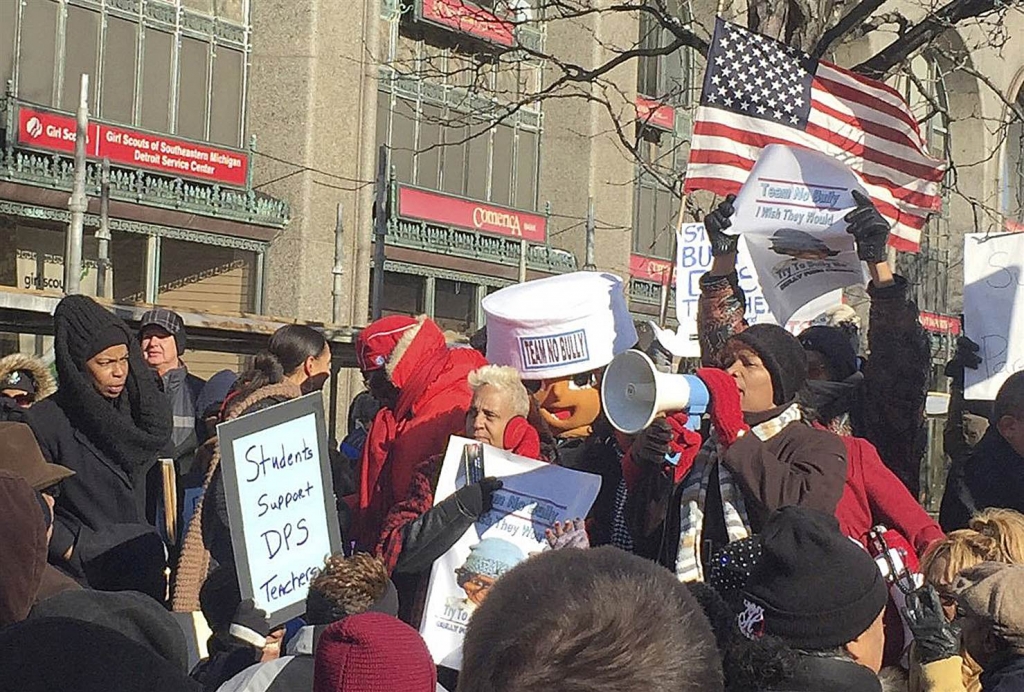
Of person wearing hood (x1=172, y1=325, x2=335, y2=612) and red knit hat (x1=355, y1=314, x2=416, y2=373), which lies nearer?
person wearing hood (x1=172, y1=325, x2=335, y2=612)

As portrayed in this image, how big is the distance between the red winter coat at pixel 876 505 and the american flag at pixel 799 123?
121 inches

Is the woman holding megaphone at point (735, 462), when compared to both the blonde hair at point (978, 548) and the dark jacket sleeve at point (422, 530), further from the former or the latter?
the dark jacket sleeve at point (422, 530)

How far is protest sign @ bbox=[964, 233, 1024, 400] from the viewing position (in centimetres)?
596

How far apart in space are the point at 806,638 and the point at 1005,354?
3.40 metres

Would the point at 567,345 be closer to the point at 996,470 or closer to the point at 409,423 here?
the point at 409,423

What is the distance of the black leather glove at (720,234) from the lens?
5.50 metres

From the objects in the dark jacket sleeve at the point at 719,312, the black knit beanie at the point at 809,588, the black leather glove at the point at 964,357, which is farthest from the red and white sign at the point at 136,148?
the black knit beanie at the point at 809,588

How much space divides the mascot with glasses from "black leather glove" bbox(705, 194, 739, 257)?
0.44 metres

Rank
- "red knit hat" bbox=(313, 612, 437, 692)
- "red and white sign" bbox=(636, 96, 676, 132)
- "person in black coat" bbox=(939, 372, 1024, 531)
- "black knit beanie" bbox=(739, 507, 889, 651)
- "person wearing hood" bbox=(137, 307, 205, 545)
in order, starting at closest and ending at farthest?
"red knit hat" bbox=(313, 612, 437, 692) → "black knit beanie" bbox=(739, 507, 889, 651) → "person in black coat" bbox=(939, 372, 1024, 531) → "person wearing hood" bbox=(137, 307, 205, 545) → "red and white sign" bbox=(636, 96, 676, 132)

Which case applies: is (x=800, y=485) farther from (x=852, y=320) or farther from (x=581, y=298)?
(x=852, y=320)

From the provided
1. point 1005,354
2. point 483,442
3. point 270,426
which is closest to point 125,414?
point 270,426

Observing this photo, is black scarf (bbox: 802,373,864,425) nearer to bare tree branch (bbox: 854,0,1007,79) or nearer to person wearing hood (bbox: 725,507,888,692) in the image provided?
person wearing hood (bbox: 725,507,888,692)

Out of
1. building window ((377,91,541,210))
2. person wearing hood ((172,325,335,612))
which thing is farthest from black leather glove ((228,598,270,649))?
building window ((377,91,541,210))

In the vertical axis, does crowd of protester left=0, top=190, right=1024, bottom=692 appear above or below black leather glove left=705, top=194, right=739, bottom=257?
below
